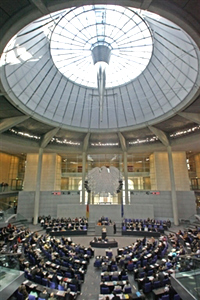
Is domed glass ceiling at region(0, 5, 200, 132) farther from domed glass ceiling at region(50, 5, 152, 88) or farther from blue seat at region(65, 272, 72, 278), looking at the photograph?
blue seat at region(65, 272, 72, 278)

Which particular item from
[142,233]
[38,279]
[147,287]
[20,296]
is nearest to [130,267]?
[147,287]

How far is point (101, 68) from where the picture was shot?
18.6 metres

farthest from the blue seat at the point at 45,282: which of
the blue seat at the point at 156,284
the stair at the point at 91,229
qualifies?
the stair at the point at 91,229

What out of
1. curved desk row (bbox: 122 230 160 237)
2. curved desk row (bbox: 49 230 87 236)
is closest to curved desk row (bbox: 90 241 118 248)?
curved desk row (bbox: 122 230 160 237)

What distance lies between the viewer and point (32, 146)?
2770 cm

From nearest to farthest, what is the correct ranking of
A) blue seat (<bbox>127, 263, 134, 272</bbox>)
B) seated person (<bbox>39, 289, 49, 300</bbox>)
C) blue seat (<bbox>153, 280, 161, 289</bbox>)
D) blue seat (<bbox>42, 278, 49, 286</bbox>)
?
1. seated person (<bbox>39, 289, 49, 300</bbox>)
2. blue seat (<bbox>153, 280, 161, 289</bbox>)
3. blue seat (<bbox>42, 278, 49, 286</bbox>)
4. blue seat (<bbox>127, 263, 134, 272</bbox>)

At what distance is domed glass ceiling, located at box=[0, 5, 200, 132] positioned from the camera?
15891 mm

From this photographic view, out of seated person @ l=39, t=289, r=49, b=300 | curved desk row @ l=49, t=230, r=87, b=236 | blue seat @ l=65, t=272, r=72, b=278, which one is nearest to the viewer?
seated person @ l=39, t=289, r=49, b=300

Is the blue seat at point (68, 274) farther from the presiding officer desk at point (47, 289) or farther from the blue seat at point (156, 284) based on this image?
the blue seat at point (156, 284)

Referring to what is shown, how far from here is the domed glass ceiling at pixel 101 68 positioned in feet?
52.1

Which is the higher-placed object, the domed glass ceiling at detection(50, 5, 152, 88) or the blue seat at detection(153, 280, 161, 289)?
the domed glass ceiling at detection(50, 5, 152, 88)

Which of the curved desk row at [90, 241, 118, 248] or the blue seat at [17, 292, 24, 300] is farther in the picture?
the curved desk row at [90, 241, 118, 248]

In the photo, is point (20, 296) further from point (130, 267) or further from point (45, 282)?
point (130, 267)

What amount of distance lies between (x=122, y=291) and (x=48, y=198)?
22095 millimetres
